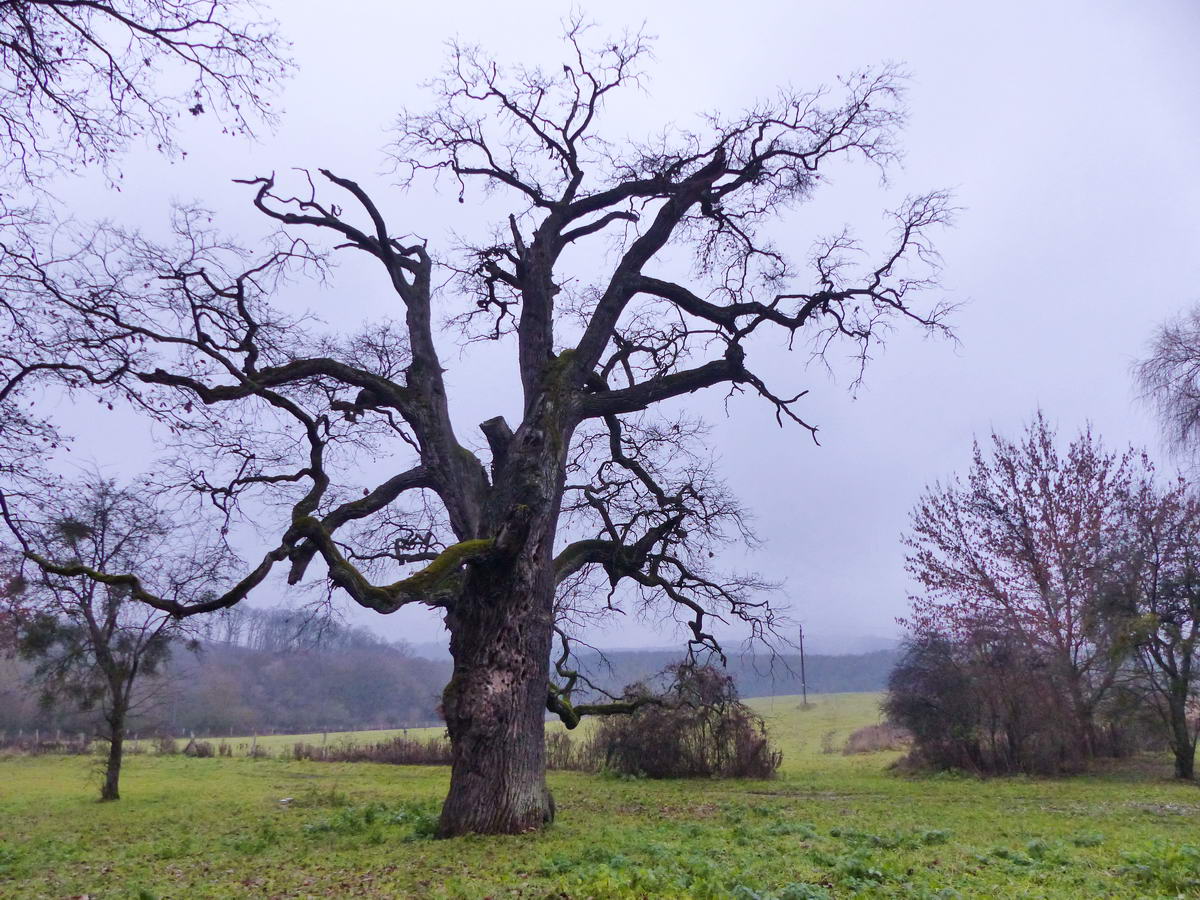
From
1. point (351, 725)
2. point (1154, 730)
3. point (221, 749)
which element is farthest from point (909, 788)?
point (351, 725)

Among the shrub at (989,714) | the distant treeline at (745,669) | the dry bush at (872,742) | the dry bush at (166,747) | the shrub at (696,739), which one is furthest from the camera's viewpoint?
the dry bush at (166,747)

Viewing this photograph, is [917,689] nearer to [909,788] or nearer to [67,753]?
[909,788]

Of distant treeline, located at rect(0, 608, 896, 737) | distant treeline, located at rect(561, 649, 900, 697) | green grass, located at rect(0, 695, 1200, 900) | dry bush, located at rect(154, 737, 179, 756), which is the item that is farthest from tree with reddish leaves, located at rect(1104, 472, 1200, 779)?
dry bush, located at rect(154, 737, 179, 756)

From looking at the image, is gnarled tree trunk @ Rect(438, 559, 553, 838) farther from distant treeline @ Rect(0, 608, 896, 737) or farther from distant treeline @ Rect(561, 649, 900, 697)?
distant treeline @ Rect(0, 608, 896, 737)

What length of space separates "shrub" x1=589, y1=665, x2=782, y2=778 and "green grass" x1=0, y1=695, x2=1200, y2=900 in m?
2.86

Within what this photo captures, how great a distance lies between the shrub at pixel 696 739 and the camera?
22844 mm

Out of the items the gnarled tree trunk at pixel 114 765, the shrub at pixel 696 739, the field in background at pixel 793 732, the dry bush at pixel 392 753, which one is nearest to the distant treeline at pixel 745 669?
the shrub at pixel 696 739

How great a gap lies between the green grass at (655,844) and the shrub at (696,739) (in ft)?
9.39

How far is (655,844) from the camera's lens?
824cm

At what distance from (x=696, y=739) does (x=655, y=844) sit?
1611cm

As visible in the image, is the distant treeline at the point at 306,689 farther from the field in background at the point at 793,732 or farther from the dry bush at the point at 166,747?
the dry bush at the point at 166,747

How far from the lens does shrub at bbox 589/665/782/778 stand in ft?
74.9

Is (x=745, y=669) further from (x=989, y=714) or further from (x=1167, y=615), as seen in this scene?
(x=1167, y=615)

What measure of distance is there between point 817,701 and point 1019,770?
146 feet
